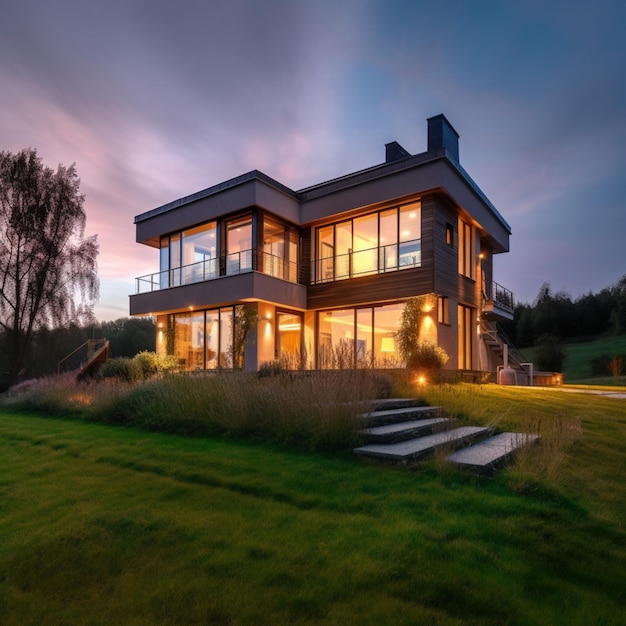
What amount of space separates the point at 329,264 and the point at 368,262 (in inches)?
67.4

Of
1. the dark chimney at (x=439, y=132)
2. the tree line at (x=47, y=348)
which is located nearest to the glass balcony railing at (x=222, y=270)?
the tree line at (x=47, y=348)

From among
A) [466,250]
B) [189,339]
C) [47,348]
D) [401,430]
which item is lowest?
[401,430]

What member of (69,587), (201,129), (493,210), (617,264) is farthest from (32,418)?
(617,264)

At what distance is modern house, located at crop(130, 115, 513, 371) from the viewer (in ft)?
46.9

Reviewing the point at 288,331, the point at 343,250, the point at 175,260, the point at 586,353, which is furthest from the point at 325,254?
the point at 586,353

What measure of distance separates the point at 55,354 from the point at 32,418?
14.9 metres

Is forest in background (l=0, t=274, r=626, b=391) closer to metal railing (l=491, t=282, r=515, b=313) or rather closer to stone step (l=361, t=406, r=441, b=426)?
metal railing (l=491, t=282, r=515, b=313)

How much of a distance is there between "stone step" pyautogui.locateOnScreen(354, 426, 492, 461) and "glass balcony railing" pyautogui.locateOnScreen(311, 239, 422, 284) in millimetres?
9848

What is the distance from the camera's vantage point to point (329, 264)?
16.5 m

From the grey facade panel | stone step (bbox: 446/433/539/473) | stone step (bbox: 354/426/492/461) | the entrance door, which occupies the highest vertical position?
the grey facade panel

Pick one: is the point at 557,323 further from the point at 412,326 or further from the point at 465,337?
the point at 412,326

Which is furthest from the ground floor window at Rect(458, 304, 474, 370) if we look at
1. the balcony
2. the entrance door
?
the entrance door

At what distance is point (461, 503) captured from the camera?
3.29 metres

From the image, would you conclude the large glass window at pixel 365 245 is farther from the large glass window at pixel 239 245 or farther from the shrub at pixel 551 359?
the shrub at pixel 551 359
